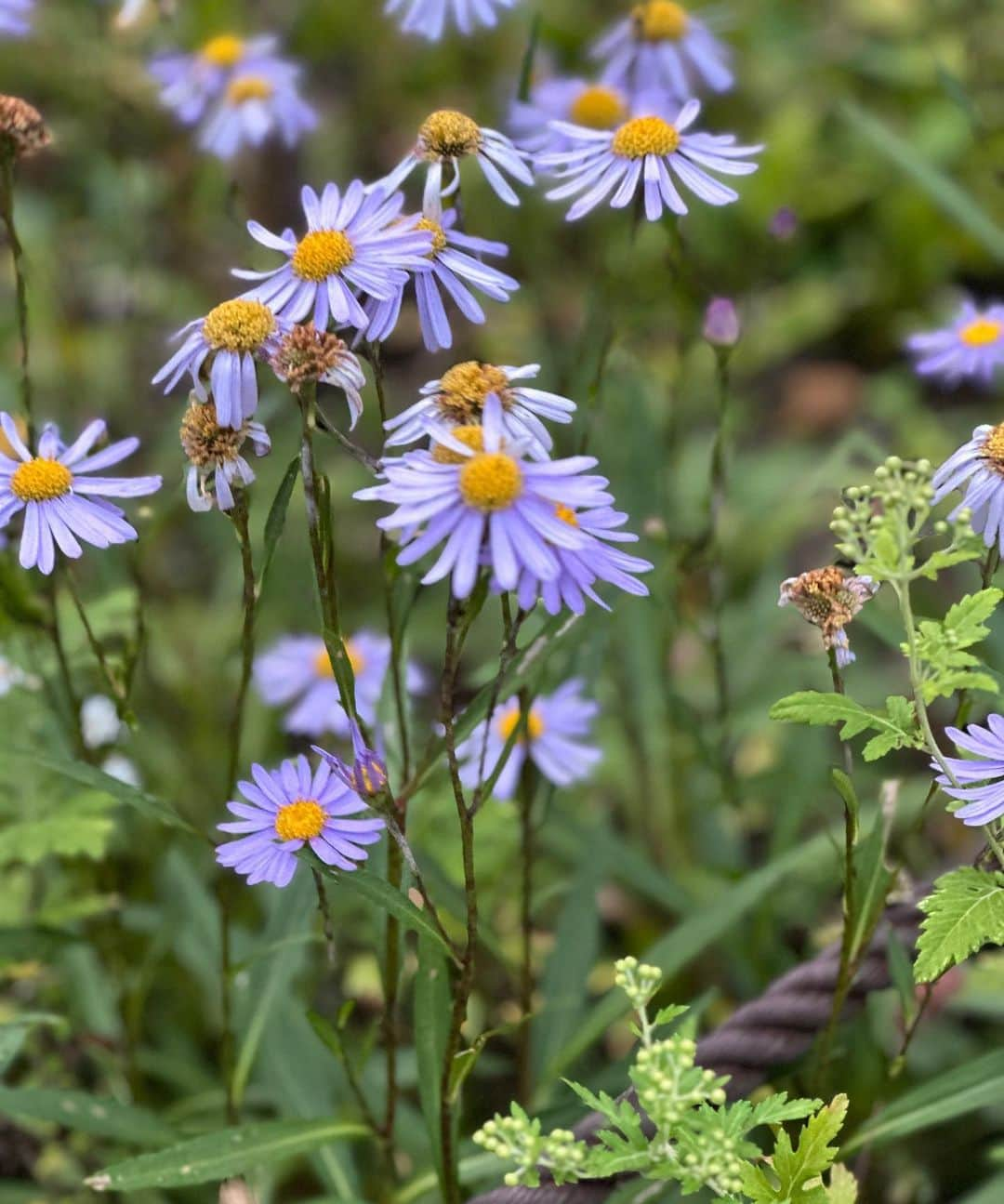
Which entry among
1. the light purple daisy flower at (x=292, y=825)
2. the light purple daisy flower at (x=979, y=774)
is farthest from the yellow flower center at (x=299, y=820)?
the light purple daisy flower at (x=979, y=774)

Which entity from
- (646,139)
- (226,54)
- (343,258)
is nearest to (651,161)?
(646,139)

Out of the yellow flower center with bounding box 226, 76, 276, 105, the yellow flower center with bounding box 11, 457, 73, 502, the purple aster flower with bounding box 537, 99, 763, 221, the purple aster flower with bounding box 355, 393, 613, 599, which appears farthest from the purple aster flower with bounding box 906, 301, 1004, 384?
the yellow flower center with bounding box 226, 76, 276, 105

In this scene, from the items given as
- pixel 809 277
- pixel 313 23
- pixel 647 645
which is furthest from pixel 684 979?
pixel 313 23

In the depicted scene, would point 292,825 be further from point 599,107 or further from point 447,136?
point 599,107

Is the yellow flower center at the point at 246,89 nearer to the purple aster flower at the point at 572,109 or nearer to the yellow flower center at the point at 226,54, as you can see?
the yellow flower center at the point at 226,54

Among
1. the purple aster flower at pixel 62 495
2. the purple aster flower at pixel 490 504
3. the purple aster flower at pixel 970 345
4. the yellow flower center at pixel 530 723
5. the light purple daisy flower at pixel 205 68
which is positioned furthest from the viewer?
the light purple daisy flower at pixel 205 68

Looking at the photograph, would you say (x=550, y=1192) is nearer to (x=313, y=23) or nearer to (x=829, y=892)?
(x=829, y=892)
